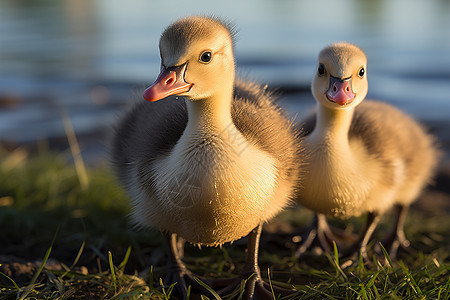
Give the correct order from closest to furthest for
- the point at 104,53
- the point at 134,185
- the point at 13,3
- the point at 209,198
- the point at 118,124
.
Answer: the point at 209,198 < the point at 134,185 < the point at 118,124 < the point at 104,53 < the point at 13,3

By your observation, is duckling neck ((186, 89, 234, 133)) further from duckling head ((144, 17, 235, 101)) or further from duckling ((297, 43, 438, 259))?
duckling ((297, 43, 438, 259))

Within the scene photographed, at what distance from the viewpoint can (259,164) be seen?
2742 mm

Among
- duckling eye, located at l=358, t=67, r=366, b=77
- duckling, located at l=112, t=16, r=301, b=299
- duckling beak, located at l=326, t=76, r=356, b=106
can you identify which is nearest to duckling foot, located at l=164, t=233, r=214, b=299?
duckling, located at l=112, t=16, r=301, b=299

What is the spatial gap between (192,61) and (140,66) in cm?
1215

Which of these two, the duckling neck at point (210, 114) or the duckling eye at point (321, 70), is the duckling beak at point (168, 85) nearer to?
the duckling neck at point (210, 114)

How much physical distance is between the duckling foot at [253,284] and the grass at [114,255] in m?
0.11

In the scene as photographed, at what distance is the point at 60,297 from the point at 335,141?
183 cm

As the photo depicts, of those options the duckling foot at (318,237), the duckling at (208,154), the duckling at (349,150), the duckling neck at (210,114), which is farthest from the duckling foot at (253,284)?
the duckling foot at (318,237)

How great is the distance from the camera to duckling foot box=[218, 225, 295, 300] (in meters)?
3.00

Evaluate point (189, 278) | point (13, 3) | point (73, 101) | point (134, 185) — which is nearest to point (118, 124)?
point (134, 185)

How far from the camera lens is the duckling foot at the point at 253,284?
3.00 metres

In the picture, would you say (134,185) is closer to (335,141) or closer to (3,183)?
(335,141)

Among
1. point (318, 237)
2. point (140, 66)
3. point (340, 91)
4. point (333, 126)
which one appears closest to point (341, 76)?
point (340, 91)

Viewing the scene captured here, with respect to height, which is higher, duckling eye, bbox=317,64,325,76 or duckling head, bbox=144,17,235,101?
duckling head, bbox=144,17,235,101
